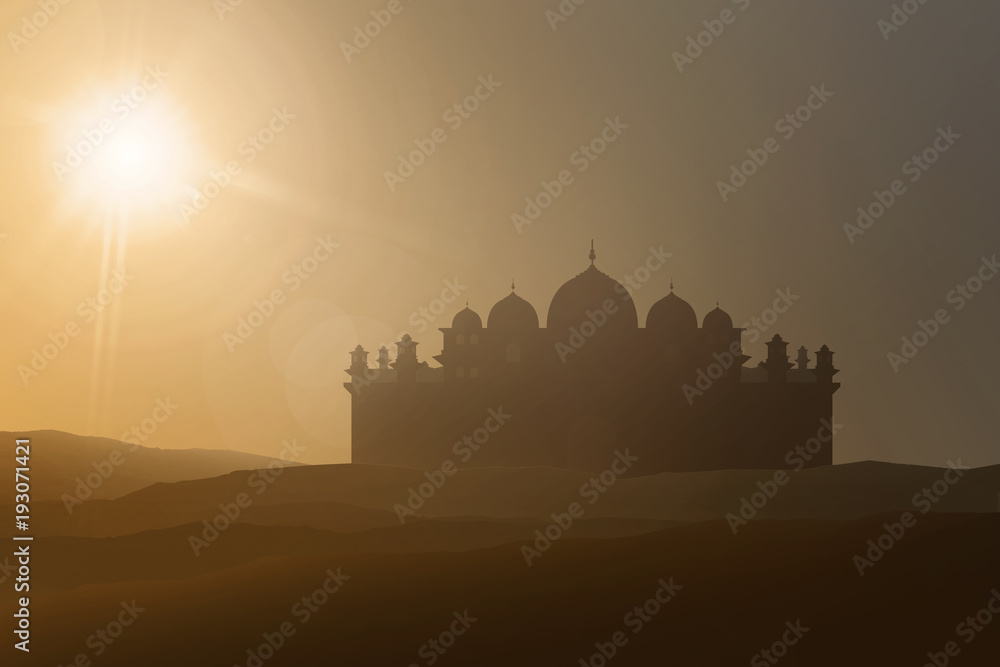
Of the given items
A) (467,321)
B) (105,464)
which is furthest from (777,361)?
(105,464)

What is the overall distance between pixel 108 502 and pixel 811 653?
59.4 feet

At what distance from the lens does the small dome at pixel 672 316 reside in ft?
110

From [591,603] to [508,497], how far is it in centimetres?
1137

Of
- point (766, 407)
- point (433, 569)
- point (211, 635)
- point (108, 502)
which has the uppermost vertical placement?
point (766, 407)

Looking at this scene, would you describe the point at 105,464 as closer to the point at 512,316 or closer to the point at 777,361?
the point at 512,316

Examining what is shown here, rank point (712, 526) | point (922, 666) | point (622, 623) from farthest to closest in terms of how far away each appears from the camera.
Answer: point (712, 526) < point (622, 623) < point (922, 666)

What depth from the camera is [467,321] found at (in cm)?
3450

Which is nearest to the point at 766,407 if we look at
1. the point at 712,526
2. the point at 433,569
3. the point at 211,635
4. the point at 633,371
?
the point at 633,371

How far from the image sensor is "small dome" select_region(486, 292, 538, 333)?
33.8 m

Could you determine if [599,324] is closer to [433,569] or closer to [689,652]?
[433,569]

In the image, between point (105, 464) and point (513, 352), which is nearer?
point (105, 464)

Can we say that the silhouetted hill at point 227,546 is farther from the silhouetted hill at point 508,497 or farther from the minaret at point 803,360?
the minaret at point 803,360

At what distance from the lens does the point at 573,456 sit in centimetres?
3225

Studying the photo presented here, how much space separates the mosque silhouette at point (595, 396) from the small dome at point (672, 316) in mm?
47
